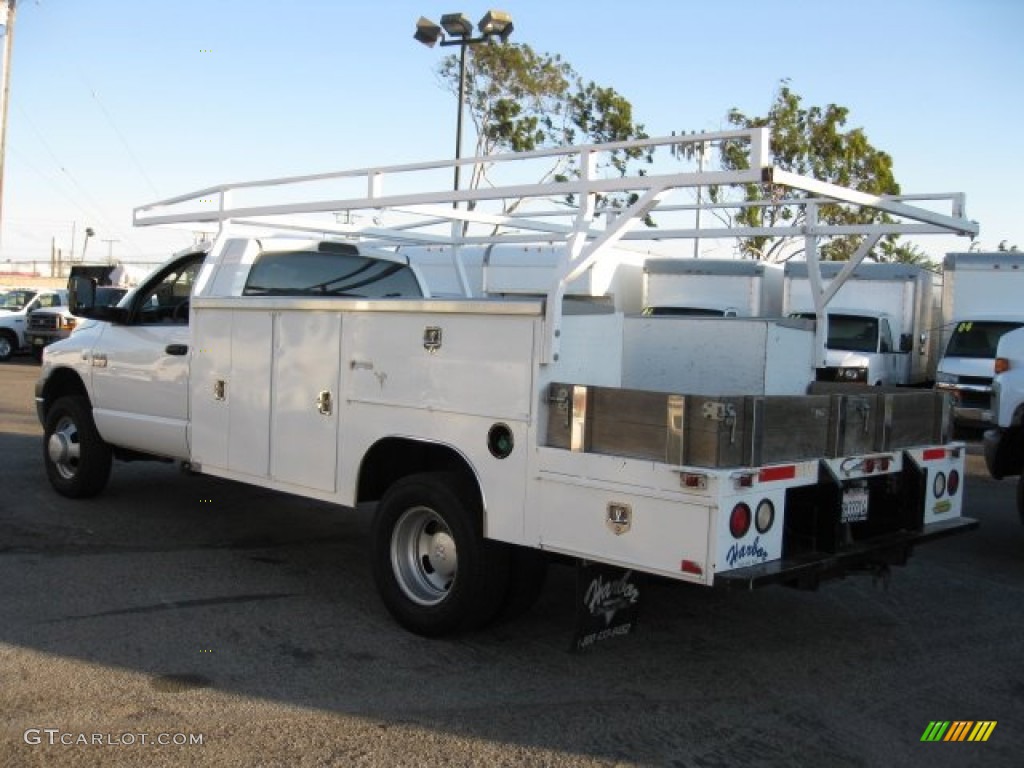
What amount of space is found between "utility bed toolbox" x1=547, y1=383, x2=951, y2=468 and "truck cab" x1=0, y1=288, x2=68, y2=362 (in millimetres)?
25541

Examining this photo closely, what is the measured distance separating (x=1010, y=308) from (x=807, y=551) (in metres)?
15.3

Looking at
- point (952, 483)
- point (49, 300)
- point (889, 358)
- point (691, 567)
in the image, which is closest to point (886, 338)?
point (889, 358)

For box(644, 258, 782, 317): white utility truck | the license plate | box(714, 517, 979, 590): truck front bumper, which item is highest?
box(644, 258, 782, 317): white utility truck

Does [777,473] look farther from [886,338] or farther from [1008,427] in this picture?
[886,338]

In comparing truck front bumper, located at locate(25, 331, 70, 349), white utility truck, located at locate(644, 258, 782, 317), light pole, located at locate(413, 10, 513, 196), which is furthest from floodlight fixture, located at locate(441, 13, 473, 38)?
truck front bumper, located at locate(25, 331, 70, 349)

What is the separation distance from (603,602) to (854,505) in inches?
54.0

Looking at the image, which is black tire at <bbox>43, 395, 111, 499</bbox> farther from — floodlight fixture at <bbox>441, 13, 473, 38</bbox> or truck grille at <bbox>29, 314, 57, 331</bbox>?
truck grille at <bbox>29, 314, 57, 331</bbox>

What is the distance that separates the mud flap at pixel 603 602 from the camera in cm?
479

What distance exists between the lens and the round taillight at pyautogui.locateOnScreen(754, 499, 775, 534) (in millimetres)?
4441

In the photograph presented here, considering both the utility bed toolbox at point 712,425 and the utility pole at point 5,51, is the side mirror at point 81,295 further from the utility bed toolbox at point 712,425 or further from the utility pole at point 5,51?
the utility pole at point 5,51

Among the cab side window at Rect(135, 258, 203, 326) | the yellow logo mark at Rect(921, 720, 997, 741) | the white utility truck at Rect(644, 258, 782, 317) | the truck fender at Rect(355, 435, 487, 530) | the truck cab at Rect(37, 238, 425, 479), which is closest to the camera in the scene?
the yellow logo mark at Rect(921, 720, 997, 741)

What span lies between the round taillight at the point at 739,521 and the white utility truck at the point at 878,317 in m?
13.5

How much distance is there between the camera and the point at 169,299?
7758 mm

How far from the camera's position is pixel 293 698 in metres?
4.52
